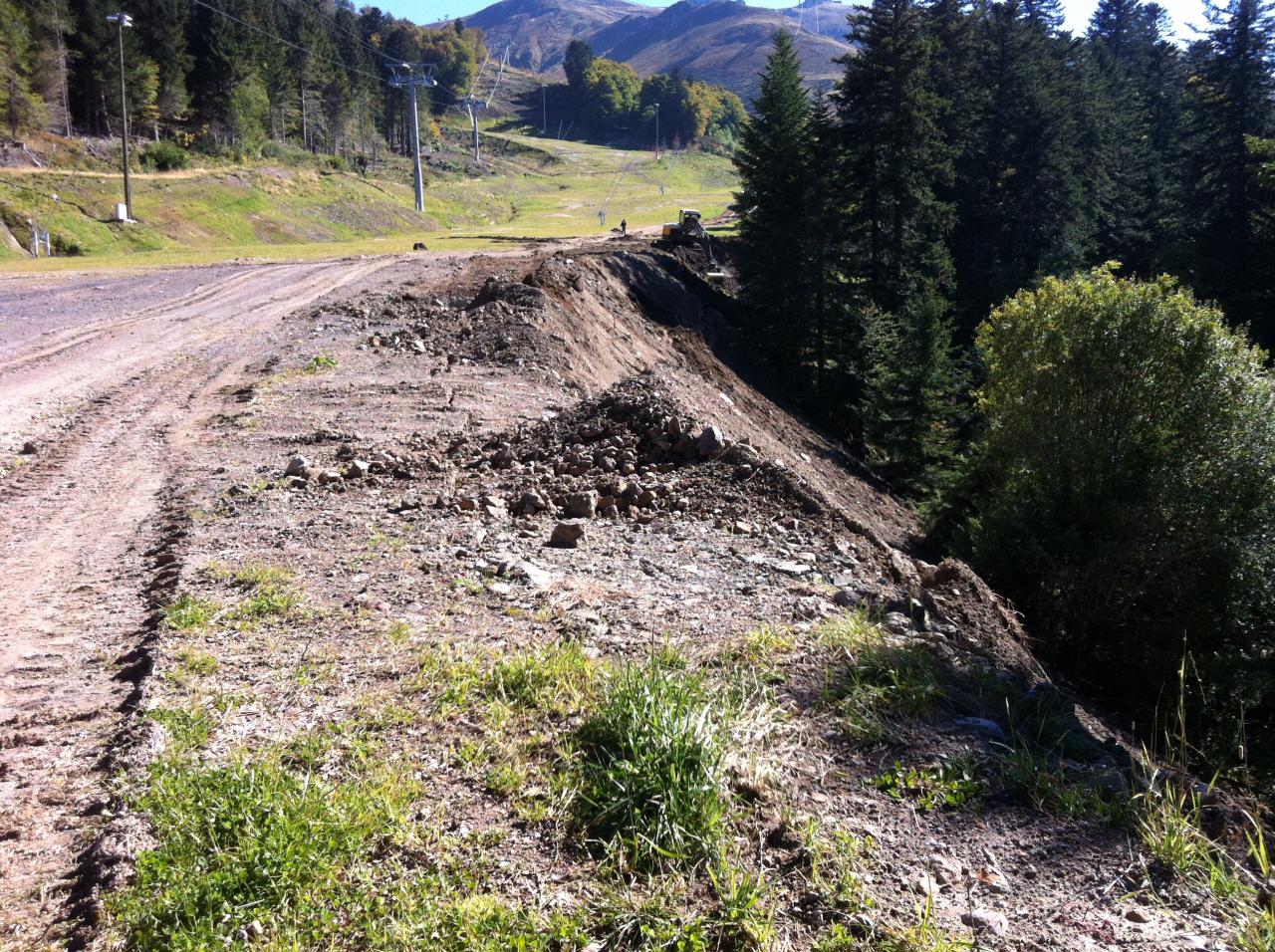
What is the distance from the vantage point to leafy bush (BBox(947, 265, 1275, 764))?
12422 millimetres

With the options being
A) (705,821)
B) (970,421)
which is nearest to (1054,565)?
(705,821)

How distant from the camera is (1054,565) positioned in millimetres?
13156

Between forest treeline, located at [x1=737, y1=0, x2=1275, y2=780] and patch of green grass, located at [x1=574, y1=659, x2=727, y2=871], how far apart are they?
651 cm

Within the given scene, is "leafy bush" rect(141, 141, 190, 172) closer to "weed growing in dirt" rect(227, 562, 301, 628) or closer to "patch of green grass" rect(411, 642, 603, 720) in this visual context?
"weed growing in dirt" rect(227, 562, 301, 628)

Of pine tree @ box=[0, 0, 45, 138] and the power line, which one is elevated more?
the power line

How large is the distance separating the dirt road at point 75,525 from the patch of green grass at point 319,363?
116 centimetres

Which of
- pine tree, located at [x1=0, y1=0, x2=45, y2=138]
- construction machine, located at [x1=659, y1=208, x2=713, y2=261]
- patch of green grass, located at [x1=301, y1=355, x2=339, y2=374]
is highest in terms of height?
pine tree, located at [x1=0, y1=0, x2=45, y2=138]

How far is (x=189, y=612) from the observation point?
5.72 m

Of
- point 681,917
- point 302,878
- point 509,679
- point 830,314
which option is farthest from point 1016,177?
point 302,878

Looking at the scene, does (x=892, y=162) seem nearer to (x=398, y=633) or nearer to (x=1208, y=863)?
(x=398, y=633)

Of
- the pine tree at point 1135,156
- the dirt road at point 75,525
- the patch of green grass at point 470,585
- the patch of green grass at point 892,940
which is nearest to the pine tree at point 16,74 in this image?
the dirt road at point 75,525

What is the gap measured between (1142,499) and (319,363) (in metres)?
13.7

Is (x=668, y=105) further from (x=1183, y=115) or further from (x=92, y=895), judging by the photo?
(x=92, y=895)

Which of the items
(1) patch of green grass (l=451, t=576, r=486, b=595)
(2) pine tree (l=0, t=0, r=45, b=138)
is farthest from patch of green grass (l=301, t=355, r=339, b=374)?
(2) pine tree (l=0, t=0, r=45, b=138)
